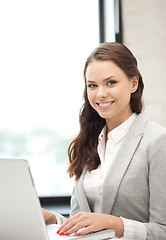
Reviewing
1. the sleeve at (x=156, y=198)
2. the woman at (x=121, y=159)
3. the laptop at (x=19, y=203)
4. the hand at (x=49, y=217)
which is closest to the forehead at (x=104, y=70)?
the woman at (x=121, y=159)

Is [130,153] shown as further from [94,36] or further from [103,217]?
[94,36]

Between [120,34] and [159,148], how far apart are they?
48.9 inches

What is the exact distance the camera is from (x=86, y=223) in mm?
1099

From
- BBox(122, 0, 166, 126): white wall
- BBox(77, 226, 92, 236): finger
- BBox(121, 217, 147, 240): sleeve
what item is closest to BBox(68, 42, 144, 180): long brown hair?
BBox(121, 217, 147, 240): sleeve

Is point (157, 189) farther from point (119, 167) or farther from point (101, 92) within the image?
point (101, 92)

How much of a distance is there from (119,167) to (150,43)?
126 cm

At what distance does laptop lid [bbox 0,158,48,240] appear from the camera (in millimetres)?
817

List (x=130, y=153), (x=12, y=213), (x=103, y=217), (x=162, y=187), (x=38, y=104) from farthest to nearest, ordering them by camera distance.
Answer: (x=38, y=104)
(x=130, y=153)
(x=162, y=187)
(x=103, y=217)
(x=12, y=213)

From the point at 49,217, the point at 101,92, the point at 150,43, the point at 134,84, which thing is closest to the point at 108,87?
the point at 101,92

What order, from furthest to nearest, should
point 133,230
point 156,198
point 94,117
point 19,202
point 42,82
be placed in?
point 42,82, point 94,117, point 156,198, point 133,230, point 19,202

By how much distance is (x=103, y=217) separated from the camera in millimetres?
1162

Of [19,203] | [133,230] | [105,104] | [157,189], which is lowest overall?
[133,230]

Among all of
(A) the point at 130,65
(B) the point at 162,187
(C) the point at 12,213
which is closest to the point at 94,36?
(A) the point at 130,65

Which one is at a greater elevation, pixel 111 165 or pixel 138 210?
pixel 111 165
